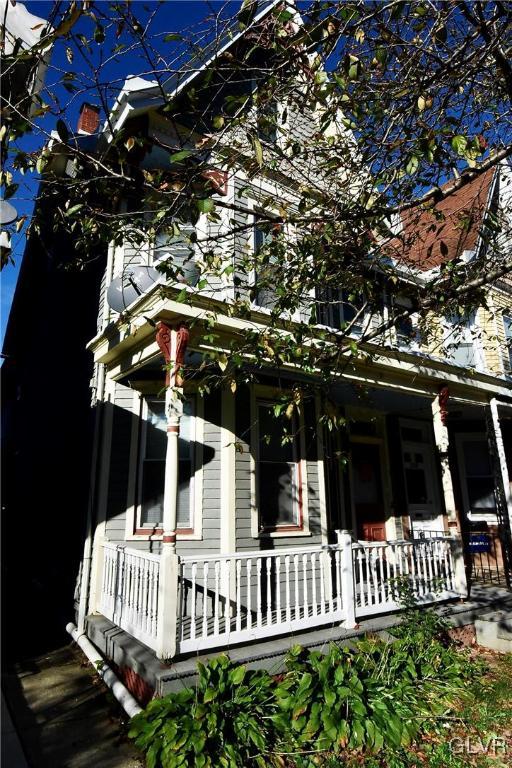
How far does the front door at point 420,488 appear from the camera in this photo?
10117mm

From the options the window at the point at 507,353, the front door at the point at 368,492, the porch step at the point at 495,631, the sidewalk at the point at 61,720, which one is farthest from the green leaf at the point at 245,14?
the window at the point at 507,353

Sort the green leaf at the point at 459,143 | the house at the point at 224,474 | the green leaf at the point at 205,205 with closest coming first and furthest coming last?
the green leaf at the point at 459,143 → the green leaf at the point at 205,205 → the house at the point at 224,474

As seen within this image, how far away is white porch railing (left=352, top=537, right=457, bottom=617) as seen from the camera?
6.16 m

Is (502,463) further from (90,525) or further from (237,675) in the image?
(90,525)

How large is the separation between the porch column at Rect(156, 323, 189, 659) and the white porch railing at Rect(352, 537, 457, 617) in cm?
256

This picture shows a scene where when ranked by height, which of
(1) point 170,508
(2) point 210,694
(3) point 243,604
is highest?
(1) point 170,508

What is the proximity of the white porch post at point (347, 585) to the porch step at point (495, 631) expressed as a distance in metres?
2.24

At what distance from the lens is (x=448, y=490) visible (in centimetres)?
784

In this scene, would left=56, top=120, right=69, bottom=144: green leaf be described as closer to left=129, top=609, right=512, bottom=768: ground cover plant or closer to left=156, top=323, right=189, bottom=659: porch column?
left=156, top=323, right=189, bottom=659: porch column

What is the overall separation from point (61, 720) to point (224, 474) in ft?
10.7

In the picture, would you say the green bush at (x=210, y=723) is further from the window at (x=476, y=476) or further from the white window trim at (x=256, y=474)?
the window at (x=476, y=476)

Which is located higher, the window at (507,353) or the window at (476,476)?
the window at (507,353)

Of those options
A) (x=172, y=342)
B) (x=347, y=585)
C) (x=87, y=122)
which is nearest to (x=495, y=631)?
(x=347, y=585)

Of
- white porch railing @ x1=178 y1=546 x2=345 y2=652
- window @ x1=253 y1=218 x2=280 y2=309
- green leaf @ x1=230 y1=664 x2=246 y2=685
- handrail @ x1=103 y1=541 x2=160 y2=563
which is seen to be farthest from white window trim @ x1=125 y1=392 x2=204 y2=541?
green leaf @ x1=230 y1=664 x2=246 y2=685
